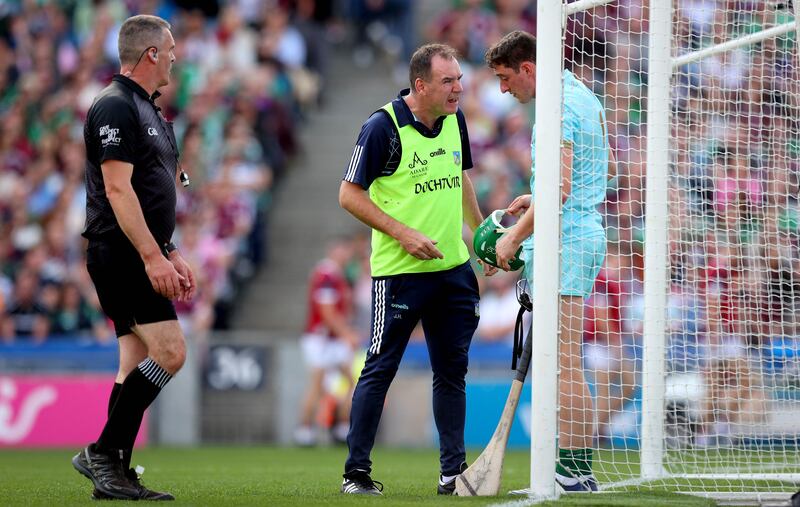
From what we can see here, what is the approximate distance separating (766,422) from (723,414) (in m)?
0.70

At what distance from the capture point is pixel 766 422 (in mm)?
9711

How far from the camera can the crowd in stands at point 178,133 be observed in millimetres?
16062

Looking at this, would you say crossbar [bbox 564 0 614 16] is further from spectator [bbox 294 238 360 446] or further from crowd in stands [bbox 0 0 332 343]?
crowd in stands [bbox 0 0 332 343]

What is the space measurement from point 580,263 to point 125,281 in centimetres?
243

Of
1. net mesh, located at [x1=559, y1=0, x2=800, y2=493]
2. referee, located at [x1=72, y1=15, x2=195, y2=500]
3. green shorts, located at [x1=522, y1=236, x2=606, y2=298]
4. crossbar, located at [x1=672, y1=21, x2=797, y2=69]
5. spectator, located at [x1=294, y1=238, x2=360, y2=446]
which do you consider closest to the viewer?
referee, located at [x1=72, y1=15, x2=195, y2=500]

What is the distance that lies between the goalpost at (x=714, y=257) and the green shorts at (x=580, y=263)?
134 cm

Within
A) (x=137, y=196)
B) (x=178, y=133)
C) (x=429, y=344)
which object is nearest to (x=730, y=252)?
→ (x=429, y=344)

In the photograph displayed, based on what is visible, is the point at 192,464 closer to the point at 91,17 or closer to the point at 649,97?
the point at 649,97

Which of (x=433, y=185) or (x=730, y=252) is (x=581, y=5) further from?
(x=730, y=252)

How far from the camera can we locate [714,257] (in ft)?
33.2

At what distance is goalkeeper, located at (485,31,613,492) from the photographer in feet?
23.8

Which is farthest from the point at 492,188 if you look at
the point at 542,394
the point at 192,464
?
the point at 542,394

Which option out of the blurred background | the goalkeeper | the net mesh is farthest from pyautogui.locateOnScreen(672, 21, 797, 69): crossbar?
the goalkeeper

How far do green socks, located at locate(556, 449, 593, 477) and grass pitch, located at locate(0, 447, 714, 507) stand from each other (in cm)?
29
